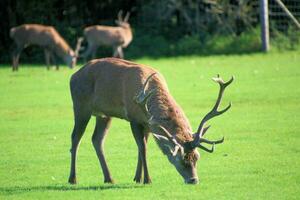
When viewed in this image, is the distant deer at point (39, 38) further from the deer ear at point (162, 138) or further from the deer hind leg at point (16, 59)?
the deer ear at point (162, 138)

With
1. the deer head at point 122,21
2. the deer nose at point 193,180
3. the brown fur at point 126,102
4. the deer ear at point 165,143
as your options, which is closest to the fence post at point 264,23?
the deer head at point 122,21

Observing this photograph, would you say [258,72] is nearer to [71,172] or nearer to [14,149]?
[14,149]

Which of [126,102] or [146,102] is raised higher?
[146,102]

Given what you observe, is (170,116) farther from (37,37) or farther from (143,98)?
(37,37)

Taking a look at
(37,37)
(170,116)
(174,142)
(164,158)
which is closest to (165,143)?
(174,142)

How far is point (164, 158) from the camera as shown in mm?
12062

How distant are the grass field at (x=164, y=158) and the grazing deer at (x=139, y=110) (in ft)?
1.34

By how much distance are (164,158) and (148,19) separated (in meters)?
22.0

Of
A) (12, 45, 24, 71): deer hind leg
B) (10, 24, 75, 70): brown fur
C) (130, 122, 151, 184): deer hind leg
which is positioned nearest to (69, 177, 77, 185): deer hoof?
(130, 122, 151, 184): deer hind leg

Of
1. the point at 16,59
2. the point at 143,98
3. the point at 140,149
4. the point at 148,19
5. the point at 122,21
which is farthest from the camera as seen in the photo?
the point at 122,21

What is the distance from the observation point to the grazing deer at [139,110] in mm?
9422

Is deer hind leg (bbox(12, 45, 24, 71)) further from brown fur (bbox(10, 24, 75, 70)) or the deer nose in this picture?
the deer nose

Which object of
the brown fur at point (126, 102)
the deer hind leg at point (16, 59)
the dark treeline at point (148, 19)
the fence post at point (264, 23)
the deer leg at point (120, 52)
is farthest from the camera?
the dark treeline at point (148, 19)

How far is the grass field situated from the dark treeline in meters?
7.82
